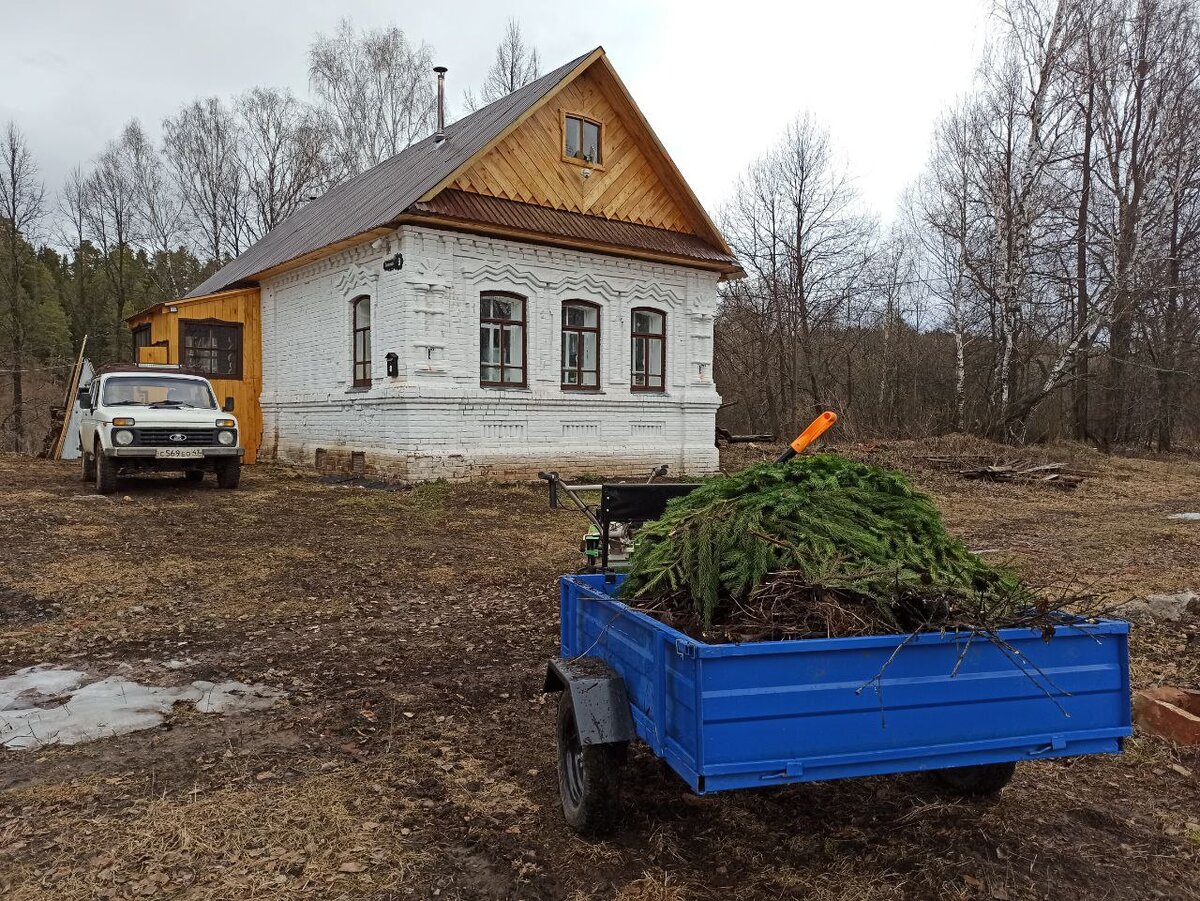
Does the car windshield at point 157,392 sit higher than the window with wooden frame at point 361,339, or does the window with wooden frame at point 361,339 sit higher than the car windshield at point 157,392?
the window with wooden frame at point 361,339

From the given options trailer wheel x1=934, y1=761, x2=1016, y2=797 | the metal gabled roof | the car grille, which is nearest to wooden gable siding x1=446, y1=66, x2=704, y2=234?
the metal gabled roof

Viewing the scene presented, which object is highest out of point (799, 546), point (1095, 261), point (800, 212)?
point (800, 212)

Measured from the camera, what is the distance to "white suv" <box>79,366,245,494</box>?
12000 millimetres

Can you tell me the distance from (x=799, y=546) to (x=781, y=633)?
382 millimetres

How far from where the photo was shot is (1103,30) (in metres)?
22.3

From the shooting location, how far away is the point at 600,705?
3.02 m

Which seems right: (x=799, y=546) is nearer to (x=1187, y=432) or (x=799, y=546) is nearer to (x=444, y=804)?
(x=444, y=804)

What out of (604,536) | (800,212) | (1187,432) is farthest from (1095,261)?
(604,536)

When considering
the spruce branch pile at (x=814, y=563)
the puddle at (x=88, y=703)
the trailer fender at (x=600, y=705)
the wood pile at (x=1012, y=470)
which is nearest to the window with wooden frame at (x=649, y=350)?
the wood pile at (x=1012, y=470)

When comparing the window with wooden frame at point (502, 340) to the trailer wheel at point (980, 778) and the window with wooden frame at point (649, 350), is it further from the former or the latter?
the trailer wheel at point (980, 778)

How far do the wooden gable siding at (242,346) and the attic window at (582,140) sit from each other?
321 inches

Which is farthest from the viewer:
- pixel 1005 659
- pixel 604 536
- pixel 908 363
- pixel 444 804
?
pixel 908 363

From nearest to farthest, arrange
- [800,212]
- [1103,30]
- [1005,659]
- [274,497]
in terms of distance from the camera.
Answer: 1. [1005,659]
2. [274,497]
3. [1103,30]
4. [800,212]

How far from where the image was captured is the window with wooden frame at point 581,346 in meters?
15.6
